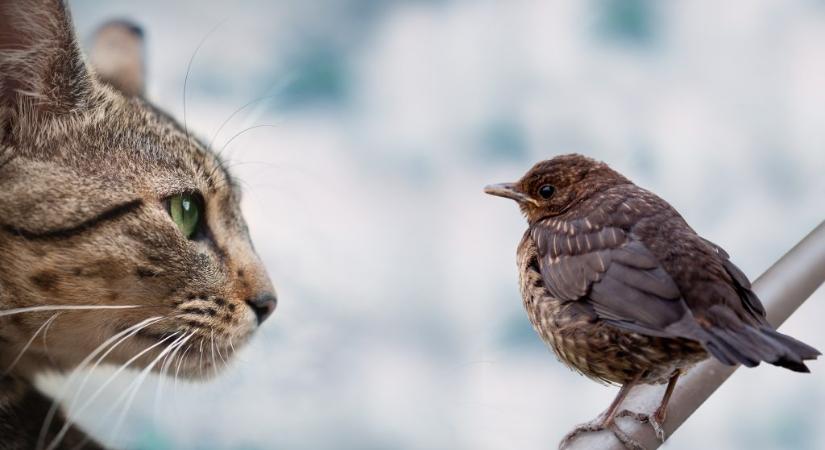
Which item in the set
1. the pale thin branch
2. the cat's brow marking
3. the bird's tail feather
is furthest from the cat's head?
the bird's tail feather

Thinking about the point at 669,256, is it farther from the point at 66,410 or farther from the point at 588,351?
the point at 66,410

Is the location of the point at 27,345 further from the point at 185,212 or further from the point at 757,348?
the point at 757,348

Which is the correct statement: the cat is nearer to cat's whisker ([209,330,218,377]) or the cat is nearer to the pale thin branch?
cat's whisker ([209,330,218,377])

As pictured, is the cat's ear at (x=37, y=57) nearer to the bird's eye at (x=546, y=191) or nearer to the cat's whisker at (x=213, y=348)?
the cat's whisker at (x=213, y=348)

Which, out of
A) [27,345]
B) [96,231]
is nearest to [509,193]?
[96,231]

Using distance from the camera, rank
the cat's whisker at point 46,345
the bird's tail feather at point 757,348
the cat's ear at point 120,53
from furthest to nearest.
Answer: the cat's ear at point 120,53, the cat's whisker at point 46,345, the bird's tail feather at point 757,348

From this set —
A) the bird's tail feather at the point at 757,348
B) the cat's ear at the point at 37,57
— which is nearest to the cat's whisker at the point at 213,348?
the cat's ear at the point at 37,57

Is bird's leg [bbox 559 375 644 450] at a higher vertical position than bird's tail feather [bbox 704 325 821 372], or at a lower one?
lower
